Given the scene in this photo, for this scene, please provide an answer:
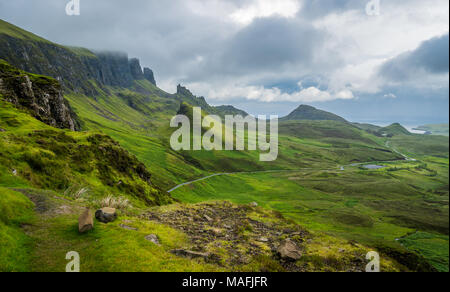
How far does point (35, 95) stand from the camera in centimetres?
8875

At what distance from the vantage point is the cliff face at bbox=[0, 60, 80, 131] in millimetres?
76125

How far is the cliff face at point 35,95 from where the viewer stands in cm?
7612

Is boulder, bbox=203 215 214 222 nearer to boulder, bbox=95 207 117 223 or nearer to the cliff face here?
boulder, bbox=95 207 117 223

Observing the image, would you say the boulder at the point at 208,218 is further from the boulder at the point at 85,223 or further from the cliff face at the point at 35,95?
the cliff face at the point at 35,95

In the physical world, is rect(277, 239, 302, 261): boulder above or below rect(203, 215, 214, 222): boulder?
above

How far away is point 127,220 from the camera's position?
27.5 m

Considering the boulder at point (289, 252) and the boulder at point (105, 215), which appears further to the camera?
the boulder at point (289, 252)

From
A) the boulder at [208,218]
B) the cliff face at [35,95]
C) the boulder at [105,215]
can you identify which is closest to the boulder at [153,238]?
the boulder at [105,215]

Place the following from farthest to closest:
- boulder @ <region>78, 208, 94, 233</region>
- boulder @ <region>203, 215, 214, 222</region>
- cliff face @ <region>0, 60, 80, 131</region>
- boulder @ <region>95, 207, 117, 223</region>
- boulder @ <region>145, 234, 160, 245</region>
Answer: cliff face @ <region>0, 60, 80, 131</region> → boulder @ <region>203, 215, 214, 222</region> → boulder @ <region>95, 207, 117, 223</region> → boulder @ <region>145, 234, 160, 245</region> → boulder @ <region>78, 208, 94, 233</region>

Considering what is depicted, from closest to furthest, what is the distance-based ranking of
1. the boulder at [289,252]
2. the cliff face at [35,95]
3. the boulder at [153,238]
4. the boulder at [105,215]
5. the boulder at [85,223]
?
the boulder at [85,223] → the boulder at [153,238] → the boulder at [105,215] → the boulder at [289,252] → the cliff face at [35,95]

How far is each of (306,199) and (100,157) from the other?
175431mm

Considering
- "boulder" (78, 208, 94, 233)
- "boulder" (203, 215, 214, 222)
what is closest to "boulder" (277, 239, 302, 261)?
"boulder" (203, 215, 214, 222)
